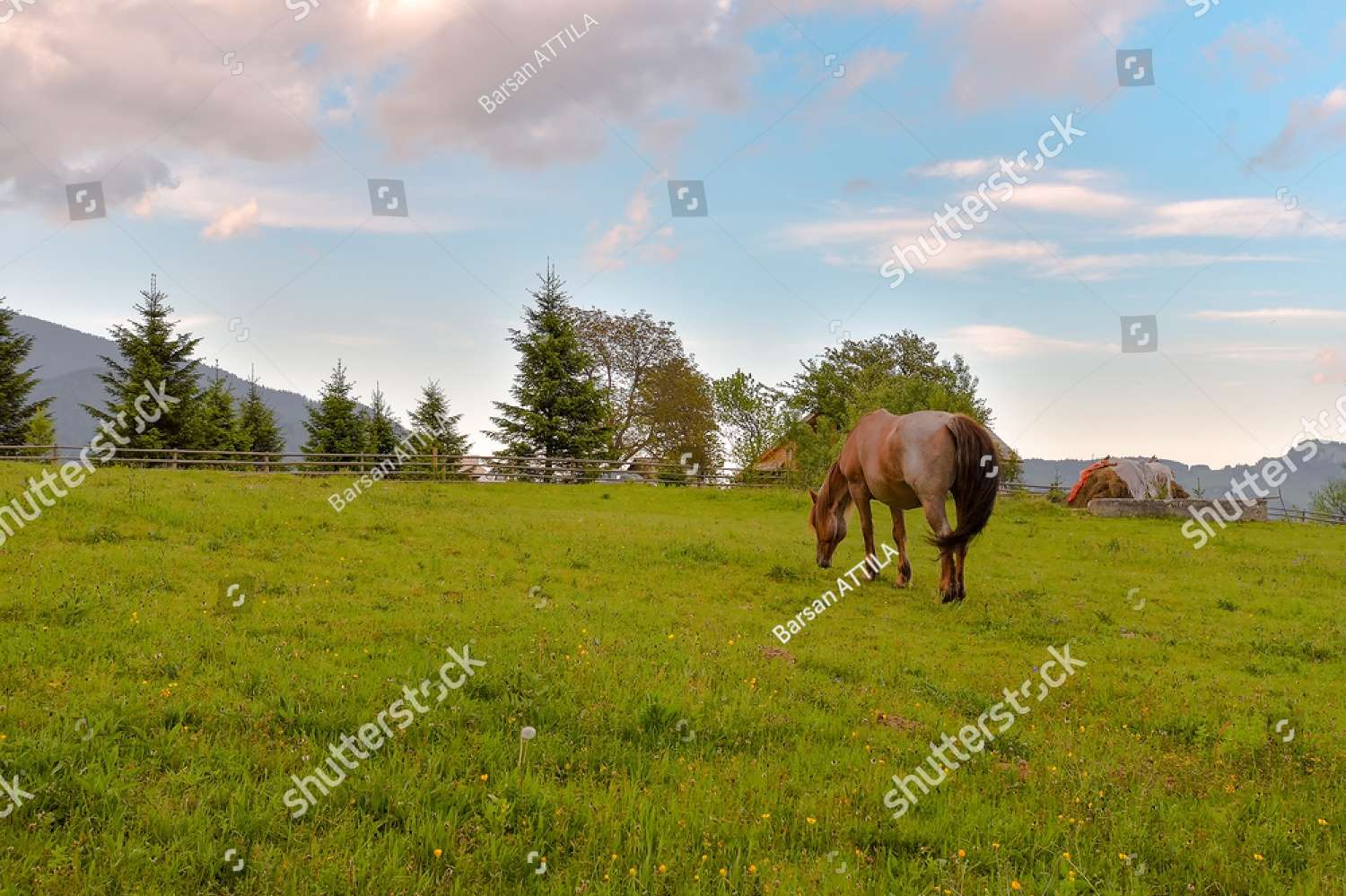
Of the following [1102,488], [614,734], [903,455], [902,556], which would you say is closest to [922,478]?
[903,455]

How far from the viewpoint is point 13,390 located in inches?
1486

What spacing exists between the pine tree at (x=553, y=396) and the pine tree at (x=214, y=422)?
1427 centimetres

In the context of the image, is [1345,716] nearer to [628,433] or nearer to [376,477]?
[376,477]

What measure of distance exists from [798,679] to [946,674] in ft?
6.07

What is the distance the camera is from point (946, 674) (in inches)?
302

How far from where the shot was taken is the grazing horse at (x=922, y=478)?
11375 millimetres

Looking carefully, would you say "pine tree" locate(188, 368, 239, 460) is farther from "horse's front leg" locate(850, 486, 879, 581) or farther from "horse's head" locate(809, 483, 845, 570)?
"horse's front leg" locate(850, 486, 879, 581)

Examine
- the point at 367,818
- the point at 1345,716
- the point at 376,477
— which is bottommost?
the point at 1345,716

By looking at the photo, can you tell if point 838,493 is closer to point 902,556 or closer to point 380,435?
point 902,556

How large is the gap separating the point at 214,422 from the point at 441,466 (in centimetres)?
1503

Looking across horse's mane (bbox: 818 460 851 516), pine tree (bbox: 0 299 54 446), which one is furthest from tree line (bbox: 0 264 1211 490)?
horse's mane (bbox: 818 460 851 516)

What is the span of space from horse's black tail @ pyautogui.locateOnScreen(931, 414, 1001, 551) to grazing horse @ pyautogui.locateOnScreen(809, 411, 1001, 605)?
0.5 inches

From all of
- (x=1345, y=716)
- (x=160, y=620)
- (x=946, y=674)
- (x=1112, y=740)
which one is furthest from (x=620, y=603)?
(x=1345, y=716)

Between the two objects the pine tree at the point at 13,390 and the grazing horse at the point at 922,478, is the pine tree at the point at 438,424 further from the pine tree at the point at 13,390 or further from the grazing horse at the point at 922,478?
the grazing horse at the point at 922,478
